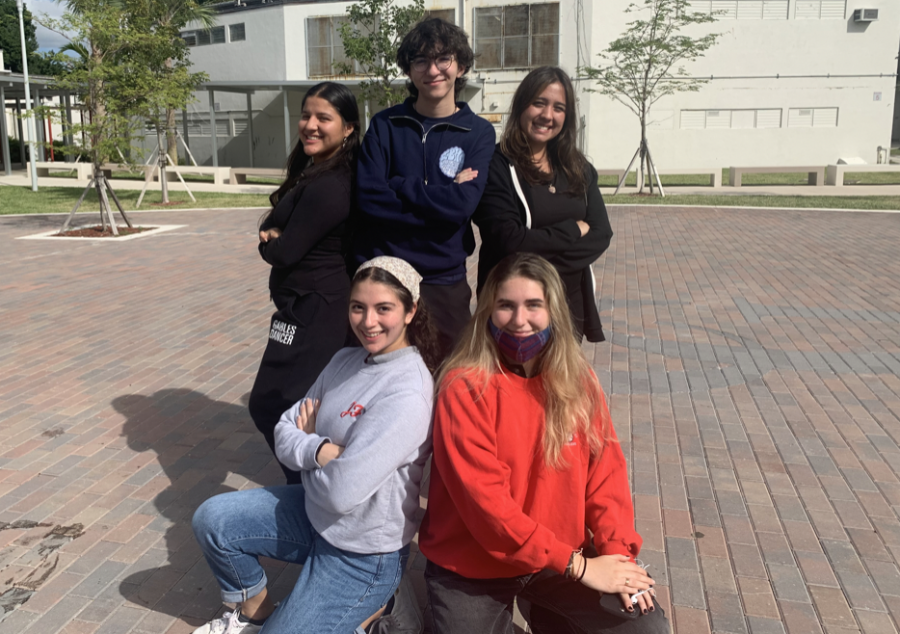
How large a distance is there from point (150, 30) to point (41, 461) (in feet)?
39.7

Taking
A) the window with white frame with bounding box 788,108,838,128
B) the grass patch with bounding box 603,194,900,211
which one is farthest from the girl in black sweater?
the window with white frame with bounding box 788,108,838,128

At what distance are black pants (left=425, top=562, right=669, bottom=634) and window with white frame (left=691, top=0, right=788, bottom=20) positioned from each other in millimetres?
31045

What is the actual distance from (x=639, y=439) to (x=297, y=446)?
98.3 inches

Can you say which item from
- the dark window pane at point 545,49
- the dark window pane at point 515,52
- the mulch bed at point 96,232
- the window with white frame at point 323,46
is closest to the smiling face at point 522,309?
the mulch bed at point 96,232

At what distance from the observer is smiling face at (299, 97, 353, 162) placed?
2.93 m

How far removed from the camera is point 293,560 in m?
2.57

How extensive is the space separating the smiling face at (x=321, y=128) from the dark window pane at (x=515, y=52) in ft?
94.5

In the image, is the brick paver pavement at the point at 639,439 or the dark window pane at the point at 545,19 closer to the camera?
the brick paver pavement at the point at 639,439

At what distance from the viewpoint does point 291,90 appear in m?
32.0

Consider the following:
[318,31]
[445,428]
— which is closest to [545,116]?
[445,428]

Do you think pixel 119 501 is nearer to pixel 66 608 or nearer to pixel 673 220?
pixel 66 608

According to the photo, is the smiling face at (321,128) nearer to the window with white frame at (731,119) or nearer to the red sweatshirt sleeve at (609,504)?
the red sweatshirt sleeve at (609,504)

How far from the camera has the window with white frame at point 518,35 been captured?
29.9 meters

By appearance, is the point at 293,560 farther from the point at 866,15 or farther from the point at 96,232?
the point at 866,15
